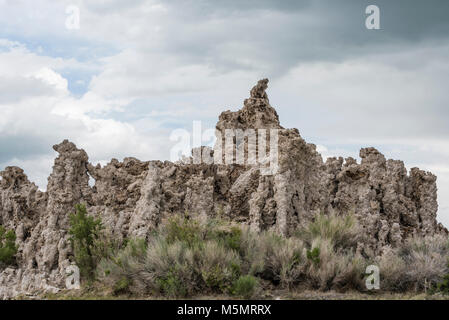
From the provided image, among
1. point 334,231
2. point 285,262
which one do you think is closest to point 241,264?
point 285,262

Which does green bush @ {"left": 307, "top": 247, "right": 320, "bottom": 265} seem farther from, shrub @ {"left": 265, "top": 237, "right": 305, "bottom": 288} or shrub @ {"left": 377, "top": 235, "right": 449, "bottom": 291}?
shrub @ {"left": 377, "top": 235, "right": 449, "bottom": 291}

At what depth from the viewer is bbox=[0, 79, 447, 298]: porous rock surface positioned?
13.8 metres

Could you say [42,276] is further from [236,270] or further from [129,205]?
[236,270]

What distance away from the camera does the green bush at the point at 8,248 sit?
14844 mm

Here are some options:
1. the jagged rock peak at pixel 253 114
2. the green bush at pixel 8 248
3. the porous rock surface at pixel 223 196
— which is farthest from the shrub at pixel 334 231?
the green bush at pixel 8 248

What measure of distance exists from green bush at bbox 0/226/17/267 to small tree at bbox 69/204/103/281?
2759mm

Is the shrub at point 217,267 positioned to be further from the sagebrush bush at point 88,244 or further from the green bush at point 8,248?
the green bush at point 8,248

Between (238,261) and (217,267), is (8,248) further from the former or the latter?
(238,261)

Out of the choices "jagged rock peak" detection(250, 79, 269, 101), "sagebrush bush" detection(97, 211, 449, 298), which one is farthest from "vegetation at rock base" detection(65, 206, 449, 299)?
"jagged rock peak" detection(250, 79, 269, 101)

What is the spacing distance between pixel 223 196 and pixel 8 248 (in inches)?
244

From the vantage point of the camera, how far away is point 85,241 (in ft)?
43.0

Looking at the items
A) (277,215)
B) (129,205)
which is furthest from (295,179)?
(129,205)

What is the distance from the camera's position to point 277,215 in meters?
13.6

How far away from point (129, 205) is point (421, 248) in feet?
25.5
